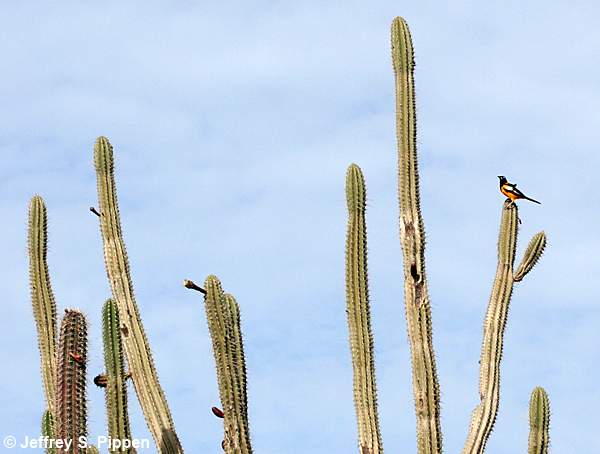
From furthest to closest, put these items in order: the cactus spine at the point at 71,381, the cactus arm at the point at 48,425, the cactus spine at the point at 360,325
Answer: the cactus spine at the point at 360,325 → the cactus arm at the point at 48,425 → the cactus spine at the point at 71,381

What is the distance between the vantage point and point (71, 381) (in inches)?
354

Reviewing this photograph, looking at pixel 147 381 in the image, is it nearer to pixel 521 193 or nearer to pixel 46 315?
pixel 46 315

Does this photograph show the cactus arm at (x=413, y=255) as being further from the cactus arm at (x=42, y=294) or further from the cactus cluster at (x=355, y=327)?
the cactus arm at (x=42, y=294)

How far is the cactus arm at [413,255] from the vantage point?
11.3 metres

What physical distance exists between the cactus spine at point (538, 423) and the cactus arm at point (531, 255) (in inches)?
53.2

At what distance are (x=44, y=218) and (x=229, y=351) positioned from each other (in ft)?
8.94

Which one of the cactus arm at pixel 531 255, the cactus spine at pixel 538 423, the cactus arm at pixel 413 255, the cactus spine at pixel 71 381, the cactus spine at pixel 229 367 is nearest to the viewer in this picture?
the cactus spine at pixel 71 381

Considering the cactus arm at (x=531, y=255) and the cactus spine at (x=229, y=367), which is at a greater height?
the cactus arm at (x=531, y=255)

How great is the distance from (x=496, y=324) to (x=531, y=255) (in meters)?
0.71

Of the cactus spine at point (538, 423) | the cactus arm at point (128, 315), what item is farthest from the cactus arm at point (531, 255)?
the cactus arm at point (128, 315)

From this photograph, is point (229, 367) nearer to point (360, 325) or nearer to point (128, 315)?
point (360, 325)

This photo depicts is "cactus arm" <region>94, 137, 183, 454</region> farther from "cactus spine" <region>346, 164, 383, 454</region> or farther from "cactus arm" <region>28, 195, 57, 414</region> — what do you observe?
"cactus spine" <region>346, 164, 383, 454</region>

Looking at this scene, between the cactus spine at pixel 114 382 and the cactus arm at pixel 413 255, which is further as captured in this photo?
the cactus arm at pixel 413 255

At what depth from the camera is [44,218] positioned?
11.9 m
